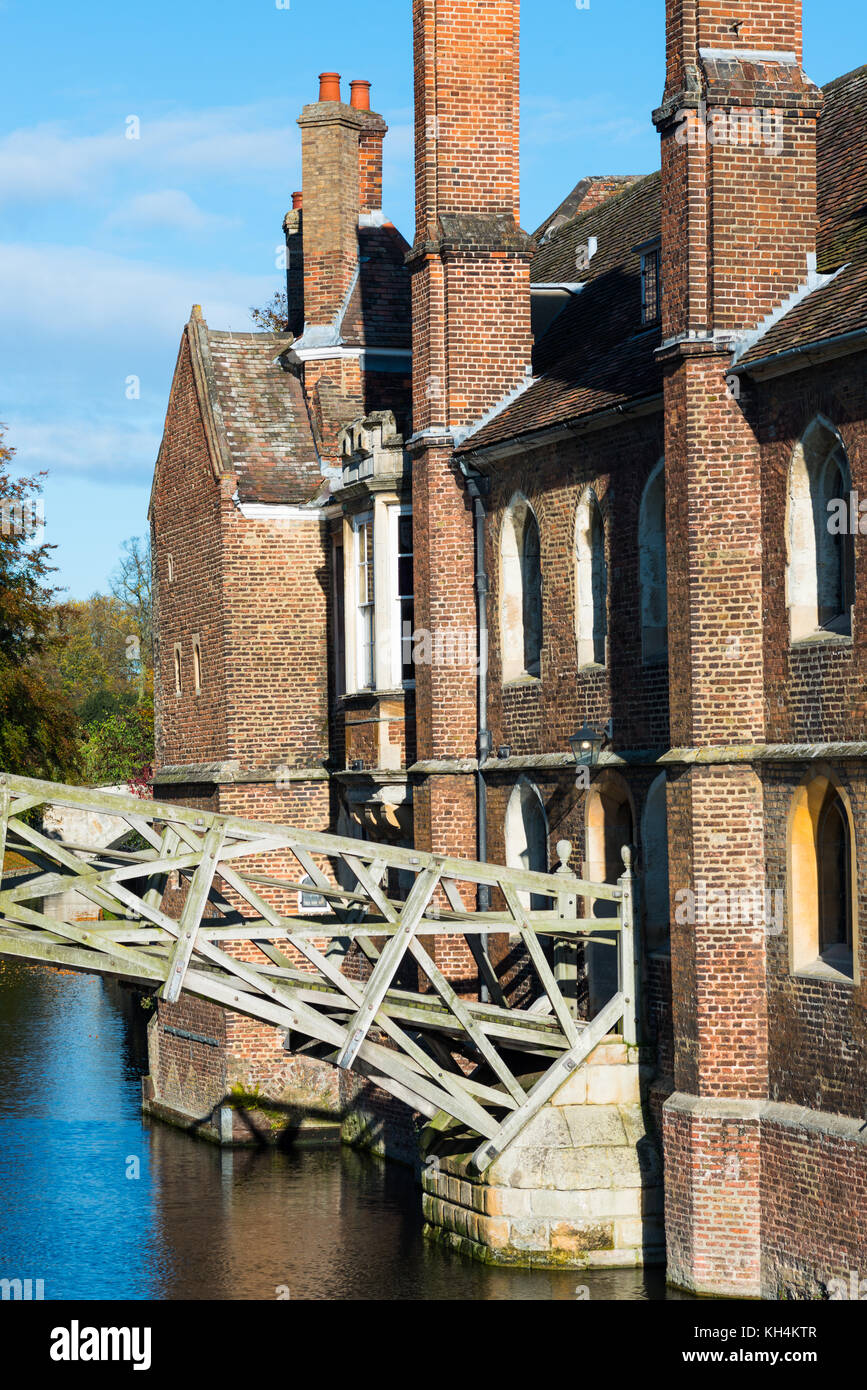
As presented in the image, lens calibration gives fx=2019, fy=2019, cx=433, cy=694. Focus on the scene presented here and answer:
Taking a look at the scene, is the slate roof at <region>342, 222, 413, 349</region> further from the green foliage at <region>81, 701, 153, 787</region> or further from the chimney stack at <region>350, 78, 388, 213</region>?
the green foliage at <region>81, 701, 153, 787</region>

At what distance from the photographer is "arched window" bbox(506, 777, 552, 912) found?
22.6m

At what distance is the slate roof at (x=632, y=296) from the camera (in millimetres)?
17328

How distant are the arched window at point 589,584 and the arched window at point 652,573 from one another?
1255mm

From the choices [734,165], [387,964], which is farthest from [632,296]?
[387,964]

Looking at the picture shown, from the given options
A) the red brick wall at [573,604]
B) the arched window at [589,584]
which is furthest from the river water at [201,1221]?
the arched window at [589,584]

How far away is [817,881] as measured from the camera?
1709 cm

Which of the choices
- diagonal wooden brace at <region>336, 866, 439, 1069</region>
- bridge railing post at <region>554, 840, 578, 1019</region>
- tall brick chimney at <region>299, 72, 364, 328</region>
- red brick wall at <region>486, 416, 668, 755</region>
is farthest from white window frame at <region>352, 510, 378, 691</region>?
diagonal wooden brace at <region>336, 866, 439, 1069</region>

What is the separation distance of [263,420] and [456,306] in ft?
19.0

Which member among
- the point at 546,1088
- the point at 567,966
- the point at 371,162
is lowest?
the point at 546,1088

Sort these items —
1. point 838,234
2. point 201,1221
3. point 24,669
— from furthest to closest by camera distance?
point 24,669, point 201,1221, point 838,234

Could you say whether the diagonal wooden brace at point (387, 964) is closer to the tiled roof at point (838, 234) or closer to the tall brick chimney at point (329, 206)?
the tiled roof at point (838, 234)

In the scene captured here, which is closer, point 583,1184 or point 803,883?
point 803,883

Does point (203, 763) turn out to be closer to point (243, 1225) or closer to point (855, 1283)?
point (243, 1225)

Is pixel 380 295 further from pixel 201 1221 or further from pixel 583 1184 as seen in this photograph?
pixel 583 1184
